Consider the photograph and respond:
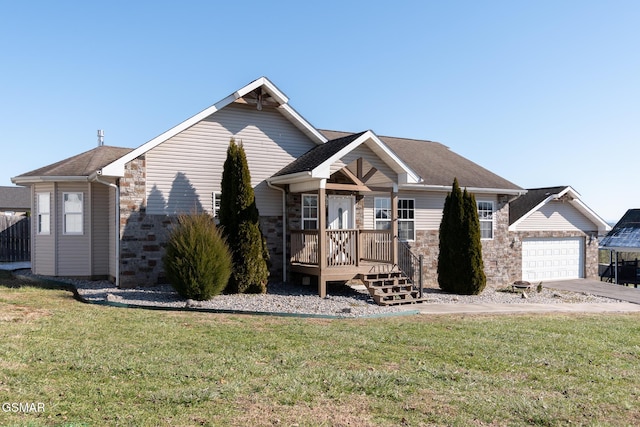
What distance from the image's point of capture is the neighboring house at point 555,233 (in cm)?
2100

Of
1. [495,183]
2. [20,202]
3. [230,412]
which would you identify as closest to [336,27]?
[495,183]

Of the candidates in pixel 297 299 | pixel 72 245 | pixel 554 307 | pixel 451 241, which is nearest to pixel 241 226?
pixel 297 299

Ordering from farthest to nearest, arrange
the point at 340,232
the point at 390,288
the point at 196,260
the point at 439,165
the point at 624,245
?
the point at 624,245 < the point at 439,165 < the point at 340,232 < the point at 390,288 < the point at 196,260

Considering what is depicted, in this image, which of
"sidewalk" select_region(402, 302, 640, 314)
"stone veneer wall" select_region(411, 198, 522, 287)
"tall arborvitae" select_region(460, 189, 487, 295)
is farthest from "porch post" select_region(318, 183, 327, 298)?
"stone veneer wall" select_region(411, 198, 522, 287)

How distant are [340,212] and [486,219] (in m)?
6.41

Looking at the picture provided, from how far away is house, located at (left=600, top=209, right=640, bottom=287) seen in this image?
971 inches

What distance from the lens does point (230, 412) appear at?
513 cm

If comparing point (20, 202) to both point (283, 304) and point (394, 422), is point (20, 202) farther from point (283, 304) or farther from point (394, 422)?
point (394, 422)

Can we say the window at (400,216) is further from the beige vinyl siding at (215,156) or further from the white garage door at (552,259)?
the white garage door at (552,259)

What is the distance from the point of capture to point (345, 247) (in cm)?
1457

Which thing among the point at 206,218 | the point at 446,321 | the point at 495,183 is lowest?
the point at 446,321

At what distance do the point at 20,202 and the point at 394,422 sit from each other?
140 ft

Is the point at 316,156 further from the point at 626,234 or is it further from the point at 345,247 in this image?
the point at 626,234

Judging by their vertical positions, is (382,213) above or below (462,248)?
above
